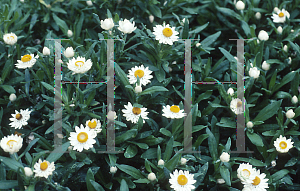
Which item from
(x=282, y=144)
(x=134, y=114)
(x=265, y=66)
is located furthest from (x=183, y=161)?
(x=265, y=66)

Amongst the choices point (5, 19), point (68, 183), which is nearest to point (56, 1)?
point (5, 19)

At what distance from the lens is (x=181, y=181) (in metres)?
1.71

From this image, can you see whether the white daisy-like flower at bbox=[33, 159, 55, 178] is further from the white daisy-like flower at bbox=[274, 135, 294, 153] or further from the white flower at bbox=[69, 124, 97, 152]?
the white daisy-like flower at bbox=[274, 135, 294, 153]

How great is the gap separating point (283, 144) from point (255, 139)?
6.7 inches

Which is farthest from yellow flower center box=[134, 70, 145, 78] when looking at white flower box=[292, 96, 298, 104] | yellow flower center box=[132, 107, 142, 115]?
white flower box=[292, 96, 298, 104]

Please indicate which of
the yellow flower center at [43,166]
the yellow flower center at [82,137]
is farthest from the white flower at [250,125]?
the yellow flower center at [43,166]

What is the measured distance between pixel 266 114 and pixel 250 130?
17 cm

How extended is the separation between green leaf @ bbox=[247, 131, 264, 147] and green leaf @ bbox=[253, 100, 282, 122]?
0.14 metres

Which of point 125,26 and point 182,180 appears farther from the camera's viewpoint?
point 125,26

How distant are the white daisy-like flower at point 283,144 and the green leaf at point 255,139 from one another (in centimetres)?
9

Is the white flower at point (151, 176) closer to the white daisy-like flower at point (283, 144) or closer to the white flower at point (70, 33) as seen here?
the white daisy-like flower at point (283, 144)

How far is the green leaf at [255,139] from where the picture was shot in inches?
78.5

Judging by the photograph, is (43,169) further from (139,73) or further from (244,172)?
(244,172)

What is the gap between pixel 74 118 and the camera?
2.03 meters
